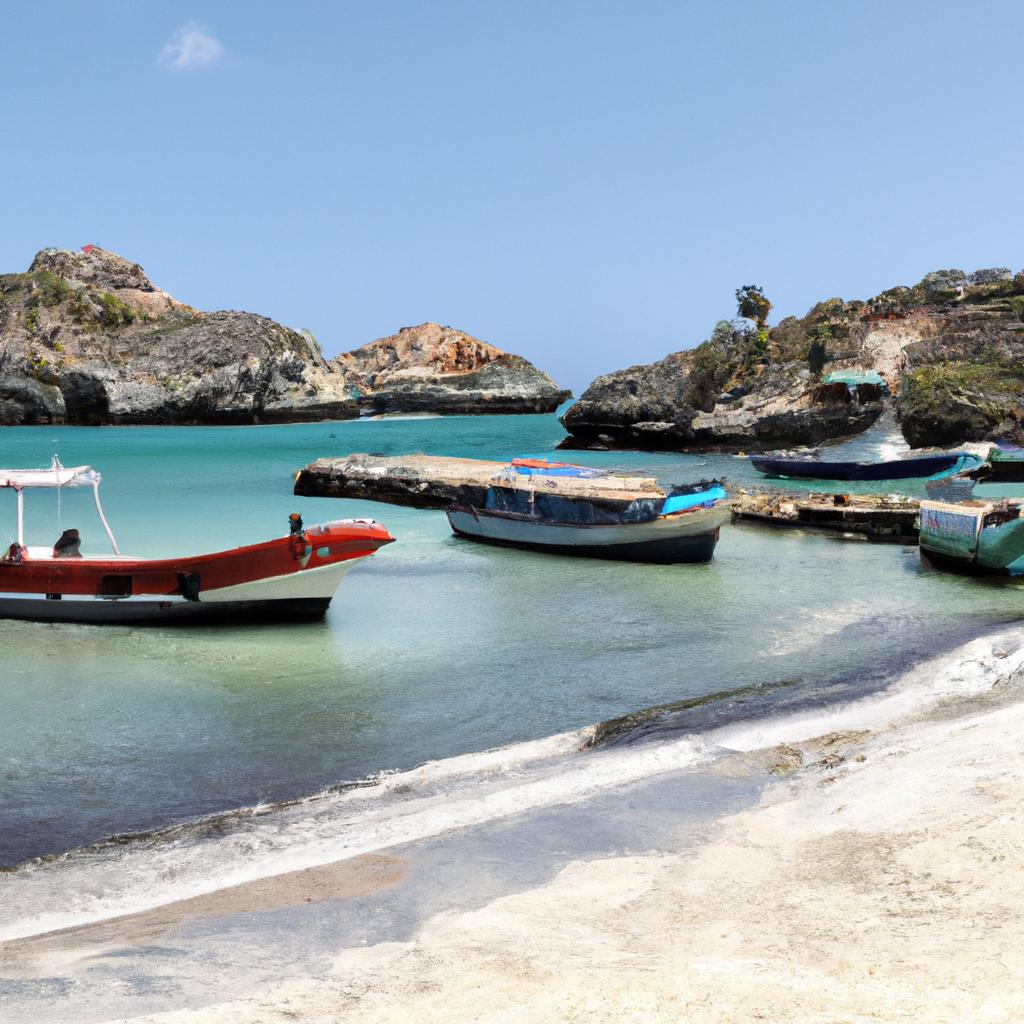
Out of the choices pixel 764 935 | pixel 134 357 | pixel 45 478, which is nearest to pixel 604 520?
pixel 45 478

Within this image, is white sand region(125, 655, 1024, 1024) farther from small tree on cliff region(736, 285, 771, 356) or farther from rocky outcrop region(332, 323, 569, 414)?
rocky outcrop region(332, 323, 569, 414)

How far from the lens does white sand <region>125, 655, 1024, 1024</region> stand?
5.38 m

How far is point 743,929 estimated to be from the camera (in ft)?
21.4

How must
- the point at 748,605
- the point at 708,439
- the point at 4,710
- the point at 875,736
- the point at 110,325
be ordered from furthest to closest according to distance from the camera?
1. the point at 110,325
2. the point at 708,439
3. the point at 748,605
4. the point at 4,710
5. the point at 875,736

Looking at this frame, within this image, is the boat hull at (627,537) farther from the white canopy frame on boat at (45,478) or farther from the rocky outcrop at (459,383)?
the rocky outcrop at (459,383)

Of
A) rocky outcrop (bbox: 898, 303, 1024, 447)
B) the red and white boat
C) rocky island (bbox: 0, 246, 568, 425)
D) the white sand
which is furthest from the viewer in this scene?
rocky island (bbox: 0, 246, 568, 425)

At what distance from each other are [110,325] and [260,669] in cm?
9588

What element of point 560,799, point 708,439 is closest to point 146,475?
point 708,439

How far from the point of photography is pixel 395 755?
11680 millimetres

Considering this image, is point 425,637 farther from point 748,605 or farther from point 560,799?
point 560,799

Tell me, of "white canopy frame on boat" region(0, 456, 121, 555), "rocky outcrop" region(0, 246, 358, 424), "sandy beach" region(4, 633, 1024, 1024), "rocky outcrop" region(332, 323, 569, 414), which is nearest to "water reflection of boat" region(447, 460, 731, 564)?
"white canopy frame on boat" region(0, 456, 121, 555)

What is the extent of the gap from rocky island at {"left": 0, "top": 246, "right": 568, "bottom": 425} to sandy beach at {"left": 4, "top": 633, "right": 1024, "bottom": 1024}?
95.8 m

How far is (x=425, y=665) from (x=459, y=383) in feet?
388

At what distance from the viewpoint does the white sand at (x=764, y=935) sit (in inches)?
212
